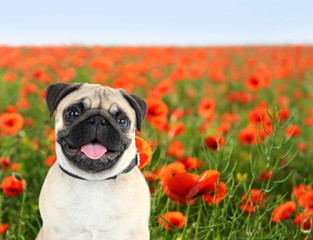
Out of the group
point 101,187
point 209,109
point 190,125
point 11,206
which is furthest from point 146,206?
point 190,125

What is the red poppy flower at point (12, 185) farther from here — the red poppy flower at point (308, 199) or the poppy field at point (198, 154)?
the red poppy flower at point (308, 199)

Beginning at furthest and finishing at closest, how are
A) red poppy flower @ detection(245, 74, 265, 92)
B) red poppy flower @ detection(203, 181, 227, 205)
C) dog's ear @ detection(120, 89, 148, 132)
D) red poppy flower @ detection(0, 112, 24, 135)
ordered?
red poppy flower @ detection(245, 74, 265, 92) < red poppy flower @ detection(0, 112, 24, 135) < red poppy flower @ detection(203, 181, 227, 205) < dog's ear @ detection(120, 89, 148, 132)

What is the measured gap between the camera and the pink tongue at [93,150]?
116 centimetres

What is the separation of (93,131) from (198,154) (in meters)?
2.06

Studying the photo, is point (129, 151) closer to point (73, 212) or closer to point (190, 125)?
point (73, 212)

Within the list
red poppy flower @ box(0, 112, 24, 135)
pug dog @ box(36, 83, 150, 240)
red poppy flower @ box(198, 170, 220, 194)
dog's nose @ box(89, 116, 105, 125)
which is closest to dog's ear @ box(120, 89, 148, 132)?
pug dog @ box(36, 83, 150, 240)

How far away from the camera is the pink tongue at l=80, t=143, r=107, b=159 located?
1.16 m

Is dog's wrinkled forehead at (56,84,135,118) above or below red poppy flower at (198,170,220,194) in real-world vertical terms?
above

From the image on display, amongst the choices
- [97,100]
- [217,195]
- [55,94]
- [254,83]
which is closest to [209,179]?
[217,195]

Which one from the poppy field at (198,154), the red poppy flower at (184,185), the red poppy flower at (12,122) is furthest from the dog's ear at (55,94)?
the red poppy flower at (12,122)

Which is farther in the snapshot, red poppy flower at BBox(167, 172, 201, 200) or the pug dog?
red poppy flower at BBox(167, 172, 201, 200)

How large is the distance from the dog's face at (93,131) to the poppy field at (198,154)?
0.77ft

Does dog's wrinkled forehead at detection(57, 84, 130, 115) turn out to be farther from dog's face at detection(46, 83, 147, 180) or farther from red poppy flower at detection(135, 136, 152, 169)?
red poppy flower at detection(135, 136, 152, 169)

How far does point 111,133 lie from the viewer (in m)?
1.16
